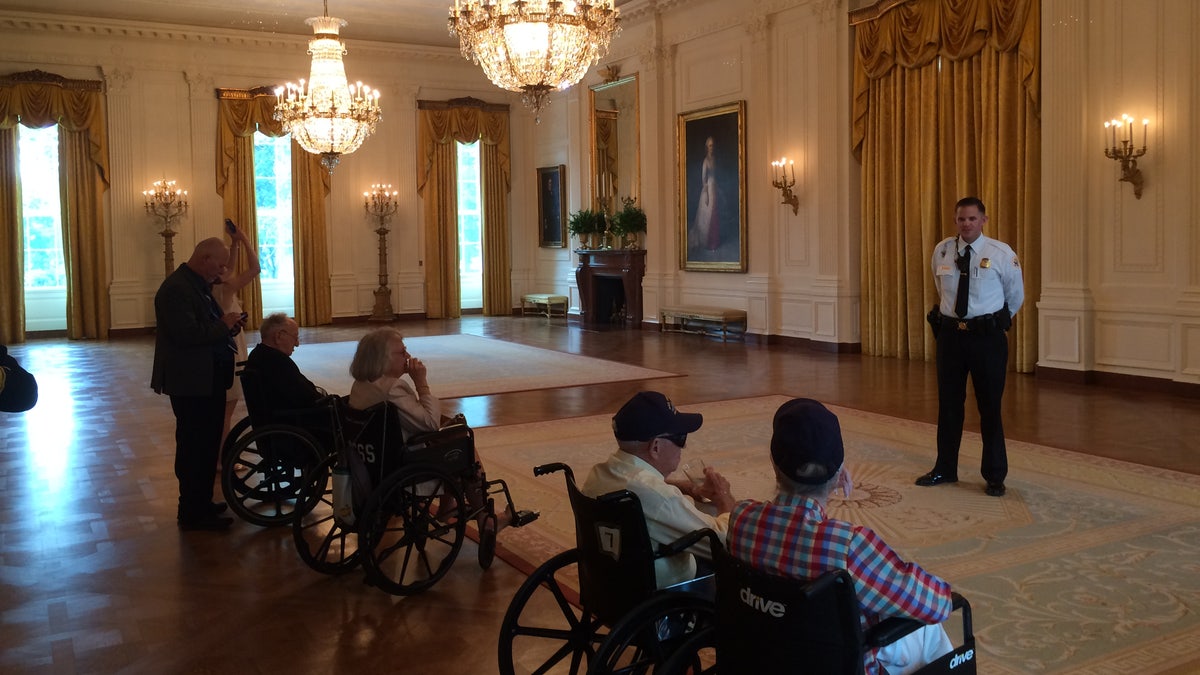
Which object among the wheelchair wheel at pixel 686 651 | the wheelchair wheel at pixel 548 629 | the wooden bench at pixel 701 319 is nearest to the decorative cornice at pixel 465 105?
the wooden bench at pixel 701 319

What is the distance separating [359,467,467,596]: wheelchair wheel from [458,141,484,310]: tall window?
14.5 m

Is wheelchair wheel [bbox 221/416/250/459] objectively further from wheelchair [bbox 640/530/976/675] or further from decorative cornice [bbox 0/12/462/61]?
decorative cornice [bbox 0/12/462/61]

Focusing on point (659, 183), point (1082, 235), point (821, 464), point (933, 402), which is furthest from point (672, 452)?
point (659, 183)

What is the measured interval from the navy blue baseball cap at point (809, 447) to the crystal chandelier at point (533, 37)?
610cm

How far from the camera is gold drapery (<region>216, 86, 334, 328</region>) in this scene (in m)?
16.1

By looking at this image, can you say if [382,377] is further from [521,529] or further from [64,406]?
[64,406]

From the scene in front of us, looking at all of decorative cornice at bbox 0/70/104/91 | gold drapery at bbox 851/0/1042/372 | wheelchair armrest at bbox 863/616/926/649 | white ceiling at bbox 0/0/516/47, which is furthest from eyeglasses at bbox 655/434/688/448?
decorative cornice at bbox 0/70/104/91

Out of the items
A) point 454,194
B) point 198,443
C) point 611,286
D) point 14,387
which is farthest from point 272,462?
point 454,194

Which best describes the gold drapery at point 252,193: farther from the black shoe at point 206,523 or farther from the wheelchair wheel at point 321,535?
the wheelchair wheel at point 321,535

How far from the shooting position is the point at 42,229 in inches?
607

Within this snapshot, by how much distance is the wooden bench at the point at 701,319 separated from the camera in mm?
13055

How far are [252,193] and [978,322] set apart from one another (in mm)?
13630

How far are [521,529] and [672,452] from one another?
2.23 meters

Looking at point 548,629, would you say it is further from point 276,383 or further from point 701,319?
point 701,319
